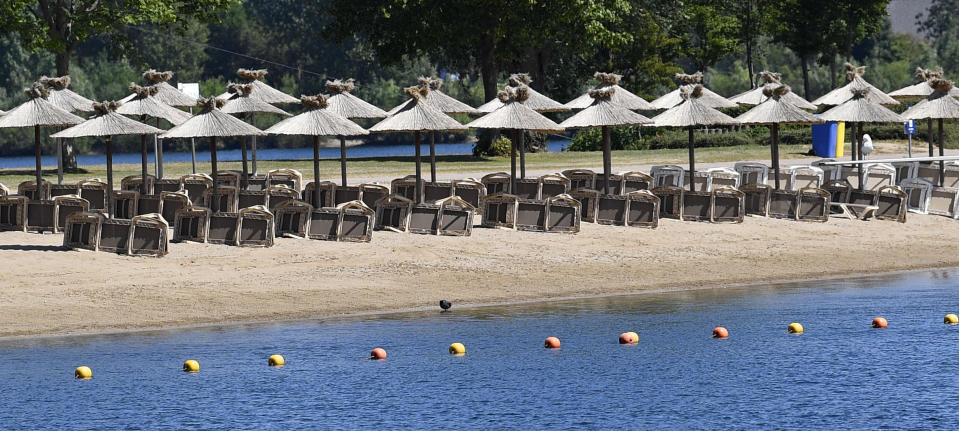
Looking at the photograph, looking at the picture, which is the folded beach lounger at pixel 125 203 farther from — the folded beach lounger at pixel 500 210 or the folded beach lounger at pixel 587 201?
the folded beach lounger at pixel 587 201

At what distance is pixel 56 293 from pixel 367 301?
16.1ft

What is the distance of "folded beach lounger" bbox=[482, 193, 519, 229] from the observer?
29.0 m

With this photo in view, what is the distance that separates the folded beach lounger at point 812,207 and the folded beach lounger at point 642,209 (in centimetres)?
366

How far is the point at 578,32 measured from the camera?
169 feet

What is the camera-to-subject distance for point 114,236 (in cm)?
2500

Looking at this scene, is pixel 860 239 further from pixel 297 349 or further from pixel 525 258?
pixel 297 349

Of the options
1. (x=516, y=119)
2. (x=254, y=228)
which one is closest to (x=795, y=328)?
(x=516, y=119)

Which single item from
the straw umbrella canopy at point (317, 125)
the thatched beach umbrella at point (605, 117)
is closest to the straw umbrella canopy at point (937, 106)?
the thatched beach umbrella at point (605, 117)

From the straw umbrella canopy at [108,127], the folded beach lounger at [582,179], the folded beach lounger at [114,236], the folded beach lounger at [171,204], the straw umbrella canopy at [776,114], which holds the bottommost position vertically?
the folded beach lounger at [114,236]

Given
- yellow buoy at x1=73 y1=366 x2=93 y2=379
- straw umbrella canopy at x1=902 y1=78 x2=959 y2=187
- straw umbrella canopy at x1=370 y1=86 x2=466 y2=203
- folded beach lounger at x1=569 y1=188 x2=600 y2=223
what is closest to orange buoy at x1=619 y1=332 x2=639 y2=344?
yellow buoy at x1=73 y1=366 x2=93 y2=379

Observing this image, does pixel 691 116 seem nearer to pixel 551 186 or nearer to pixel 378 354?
pixel 551 186

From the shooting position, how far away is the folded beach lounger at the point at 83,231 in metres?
25.1

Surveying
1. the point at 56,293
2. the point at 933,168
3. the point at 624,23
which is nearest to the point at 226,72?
the point at 624,23

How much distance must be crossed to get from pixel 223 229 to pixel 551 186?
8508 millimetres
